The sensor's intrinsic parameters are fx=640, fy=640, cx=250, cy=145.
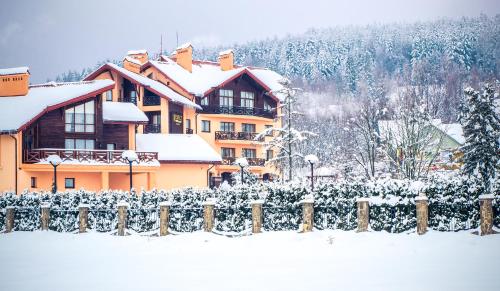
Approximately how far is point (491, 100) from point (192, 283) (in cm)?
3232

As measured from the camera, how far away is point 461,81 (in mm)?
105812

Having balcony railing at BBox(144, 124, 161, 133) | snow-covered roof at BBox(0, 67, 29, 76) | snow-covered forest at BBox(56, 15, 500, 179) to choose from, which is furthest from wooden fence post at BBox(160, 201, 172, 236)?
snow-covered forest at BBox(56, 15, 500, 179)

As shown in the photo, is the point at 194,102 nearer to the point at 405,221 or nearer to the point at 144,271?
the point at 405,221

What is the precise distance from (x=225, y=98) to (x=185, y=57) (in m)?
5.84

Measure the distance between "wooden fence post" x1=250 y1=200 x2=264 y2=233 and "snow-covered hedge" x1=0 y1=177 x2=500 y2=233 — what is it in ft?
1.08

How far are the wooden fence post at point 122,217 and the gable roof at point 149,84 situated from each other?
23847 mm

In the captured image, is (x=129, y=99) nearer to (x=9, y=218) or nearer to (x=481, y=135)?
(x=9, y=218)

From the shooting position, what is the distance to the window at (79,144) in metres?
41.8

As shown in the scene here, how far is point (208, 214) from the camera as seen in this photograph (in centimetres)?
2638

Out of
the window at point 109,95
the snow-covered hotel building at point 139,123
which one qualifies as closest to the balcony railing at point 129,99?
the snow-covered hotel building at point 139,123

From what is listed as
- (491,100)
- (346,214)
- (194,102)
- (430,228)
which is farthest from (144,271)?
(194,102)

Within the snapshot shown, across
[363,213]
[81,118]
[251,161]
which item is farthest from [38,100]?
[363,213]

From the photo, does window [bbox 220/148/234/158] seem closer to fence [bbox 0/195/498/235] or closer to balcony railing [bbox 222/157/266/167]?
balcony railing [bbox 222/157/266/167]

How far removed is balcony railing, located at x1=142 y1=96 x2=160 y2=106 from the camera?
5219cm
